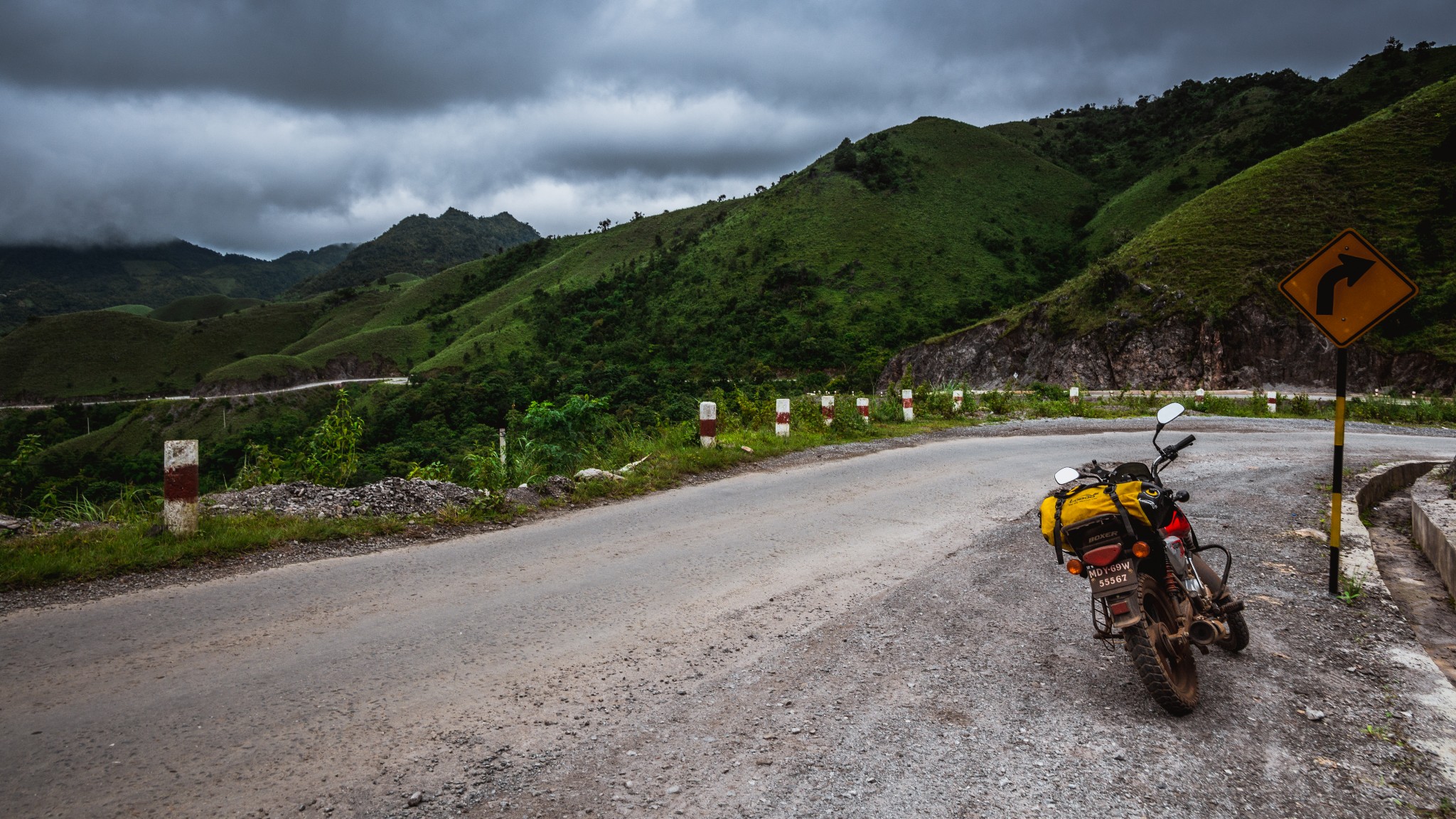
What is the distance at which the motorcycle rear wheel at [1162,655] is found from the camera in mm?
3102

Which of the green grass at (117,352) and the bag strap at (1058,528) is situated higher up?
the green grass at (117,352)

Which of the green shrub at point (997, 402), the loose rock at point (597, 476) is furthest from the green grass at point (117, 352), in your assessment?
the loose rock at point (597, 476)

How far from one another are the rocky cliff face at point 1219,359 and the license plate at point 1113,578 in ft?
117

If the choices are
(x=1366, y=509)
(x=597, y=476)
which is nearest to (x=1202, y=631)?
(x=597, y=476)

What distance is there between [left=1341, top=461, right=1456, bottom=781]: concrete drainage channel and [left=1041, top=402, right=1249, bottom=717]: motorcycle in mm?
788

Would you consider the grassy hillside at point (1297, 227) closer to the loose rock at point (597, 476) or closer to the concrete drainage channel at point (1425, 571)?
the concrete drainage channel at point (1425, 571)

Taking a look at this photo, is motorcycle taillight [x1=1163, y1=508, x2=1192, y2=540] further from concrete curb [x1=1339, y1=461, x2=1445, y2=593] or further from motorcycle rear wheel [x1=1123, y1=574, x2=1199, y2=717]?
concrete curb [x1=1339, y1=461, x2=1445, y2=593]

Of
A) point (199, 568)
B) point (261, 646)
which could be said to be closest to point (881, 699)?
point (261, 646)

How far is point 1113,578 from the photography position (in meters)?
3.38

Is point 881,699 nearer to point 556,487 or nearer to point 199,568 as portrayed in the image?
point 199,568

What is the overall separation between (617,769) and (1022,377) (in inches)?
2070

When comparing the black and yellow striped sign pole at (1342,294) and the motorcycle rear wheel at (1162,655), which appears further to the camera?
the black and yellow striped sign pole at (1342,294)

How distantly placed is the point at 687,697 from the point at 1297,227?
5546 centimetres

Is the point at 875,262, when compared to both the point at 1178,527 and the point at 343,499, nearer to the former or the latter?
the point at 343,499
